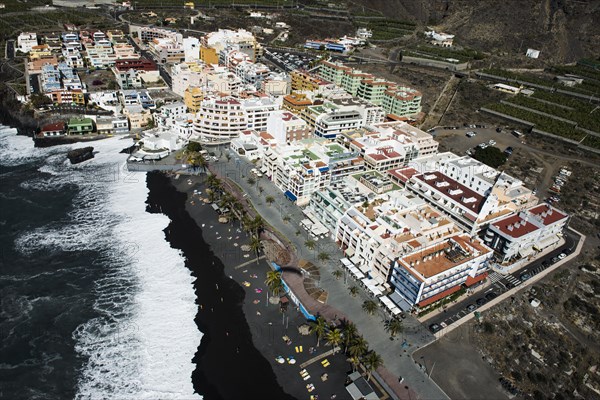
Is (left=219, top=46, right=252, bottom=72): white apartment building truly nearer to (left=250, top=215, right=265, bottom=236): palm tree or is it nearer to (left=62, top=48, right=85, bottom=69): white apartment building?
(left=62, top=48, right=85, bottom=69): white apartment building

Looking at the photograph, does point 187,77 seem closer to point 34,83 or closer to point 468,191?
point 34,83

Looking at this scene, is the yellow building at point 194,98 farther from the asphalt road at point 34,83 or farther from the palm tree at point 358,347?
the palm tree at point 358,347

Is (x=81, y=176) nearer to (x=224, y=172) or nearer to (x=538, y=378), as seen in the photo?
(x=224, y=172)

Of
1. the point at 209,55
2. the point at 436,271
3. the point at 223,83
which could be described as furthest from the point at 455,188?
the point at 209,55

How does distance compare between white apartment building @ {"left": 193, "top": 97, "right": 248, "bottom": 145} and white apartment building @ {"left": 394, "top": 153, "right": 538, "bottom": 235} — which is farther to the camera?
white apartment building @ {"left": 193, "top": 97, "right": 248, "bottom": 145}

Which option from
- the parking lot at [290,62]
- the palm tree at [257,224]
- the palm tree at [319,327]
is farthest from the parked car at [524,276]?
the parking lot at [290,62]

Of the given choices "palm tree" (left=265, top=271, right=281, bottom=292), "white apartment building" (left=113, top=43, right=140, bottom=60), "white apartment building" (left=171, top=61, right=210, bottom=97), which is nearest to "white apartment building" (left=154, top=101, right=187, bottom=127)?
"white apartment building" (left=171, top=61, right=210, bottom=97)
